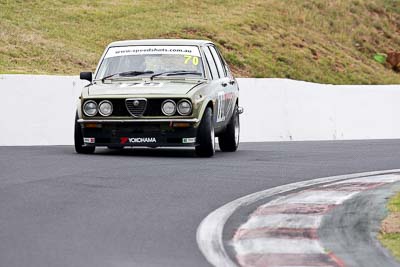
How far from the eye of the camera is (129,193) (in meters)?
11.4

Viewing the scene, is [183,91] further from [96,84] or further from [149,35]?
[149,35]

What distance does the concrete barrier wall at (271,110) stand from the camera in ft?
65.6

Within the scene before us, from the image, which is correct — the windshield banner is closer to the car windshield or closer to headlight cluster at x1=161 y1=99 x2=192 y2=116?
the car windshield

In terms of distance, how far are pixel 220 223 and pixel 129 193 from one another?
2227 mm

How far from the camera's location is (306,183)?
12555 millimetres

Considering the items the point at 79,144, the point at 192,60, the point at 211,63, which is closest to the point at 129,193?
the point at 79,144

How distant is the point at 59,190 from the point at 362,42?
44.8 meters

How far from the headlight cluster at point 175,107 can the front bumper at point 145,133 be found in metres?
0.11

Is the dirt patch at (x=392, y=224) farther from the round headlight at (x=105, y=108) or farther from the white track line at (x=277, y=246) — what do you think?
the round headlight at (x=105, y=108)

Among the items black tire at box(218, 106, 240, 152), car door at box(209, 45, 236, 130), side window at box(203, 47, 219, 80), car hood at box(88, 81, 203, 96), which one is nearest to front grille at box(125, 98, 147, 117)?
car hood at box(88, 81, 203, 96)

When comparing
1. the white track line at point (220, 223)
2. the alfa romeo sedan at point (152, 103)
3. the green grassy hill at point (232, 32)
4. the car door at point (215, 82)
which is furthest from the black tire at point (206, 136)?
Result: the green grassy hill at point (232, 32)

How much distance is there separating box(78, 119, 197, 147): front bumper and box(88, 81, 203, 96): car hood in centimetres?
37

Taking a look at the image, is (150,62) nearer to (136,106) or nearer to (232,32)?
(136,106)

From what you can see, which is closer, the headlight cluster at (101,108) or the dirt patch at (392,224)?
the dirt patch at (392,224)
